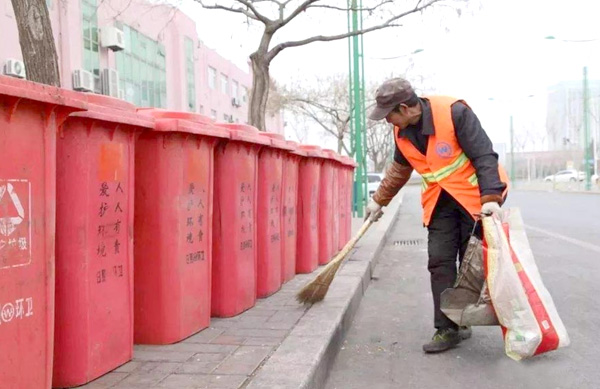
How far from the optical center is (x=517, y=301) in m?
3.49

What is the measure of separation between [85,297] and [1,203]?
2.64 feet

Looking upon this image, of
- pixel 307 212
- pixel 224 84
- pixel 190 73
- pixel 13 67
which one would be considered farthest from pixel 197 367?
pixel 224 84

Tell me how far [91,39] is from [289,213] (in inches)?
711

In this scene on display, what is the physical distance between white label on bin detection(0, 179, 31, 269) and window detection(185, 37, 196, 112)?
31584 millimetres

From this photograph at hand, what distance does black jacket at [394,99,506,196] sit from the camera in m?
3.70

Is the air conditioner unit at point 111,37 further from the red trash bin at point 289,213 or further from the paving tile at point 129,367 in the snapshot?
the paving tile at point 129,367

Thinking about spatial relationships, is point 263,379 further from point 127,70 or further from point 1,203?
point 127,70

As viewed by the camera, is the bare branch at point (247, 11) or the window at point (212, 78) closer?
the bare branch at point (247, 11)

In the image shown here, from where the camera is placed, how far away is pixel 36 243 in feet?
8.39

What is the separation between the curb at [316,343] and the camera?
3045 mm

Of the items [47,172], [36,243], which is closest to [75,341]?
[36,243]

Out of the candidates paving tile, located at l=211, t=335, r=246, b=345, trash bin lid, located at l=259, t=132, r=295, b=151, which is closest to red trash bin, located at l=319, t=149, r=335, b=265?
trash bin lid, located at l=259, t=132, r=295, b=151

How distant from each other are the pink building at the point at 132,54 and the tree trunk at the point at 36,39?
600cm

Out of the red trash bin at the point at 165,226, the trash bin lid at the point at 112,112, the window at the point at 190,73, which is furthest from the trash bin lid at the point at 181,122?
the window at the point at 190,73
